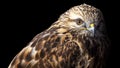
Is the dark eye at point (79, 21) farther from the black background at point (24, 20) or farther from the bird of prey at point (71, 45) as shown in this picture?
the black background at point (24, 20)

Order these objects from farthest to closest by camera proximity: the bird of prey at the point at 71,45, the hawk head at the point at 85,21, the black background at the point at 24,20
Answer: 1. the black background at the point at 24,20
2. the hawk head at the point at 85,21
3. the bird of prey at the point at 71,45

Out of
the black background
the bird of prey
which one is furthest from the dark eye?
the black background

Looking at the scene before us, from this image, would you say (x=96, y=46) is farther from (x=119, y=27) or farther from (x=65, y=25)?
(x=119, y=27)

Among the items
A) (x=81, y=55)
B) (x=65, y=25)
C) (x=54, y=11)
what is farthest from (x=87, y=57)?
(x=54, y=11)

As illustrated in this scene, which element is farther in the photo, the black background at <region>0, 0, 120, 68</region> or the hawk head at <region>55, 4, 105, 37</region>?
the black background at <region>0, 0, 120, 68</region>

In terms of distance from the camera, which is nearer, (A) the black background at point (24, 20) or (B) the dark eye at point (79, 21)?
(B) the dark eye at point (79, 21)

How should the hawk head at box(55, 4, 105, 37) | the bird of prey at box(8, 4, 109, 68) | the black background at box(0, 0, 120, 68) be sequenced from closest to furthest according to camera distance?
1. the bird of prey at box(8, 4, 109, 68)
2. the hawk head at box(55, 4, 105, 37)
3. the black background at box(0, 0, 120, 68)

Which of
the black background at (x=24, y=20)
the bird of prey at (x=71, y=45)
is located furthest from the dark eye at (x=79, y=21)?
the black background at (x=24, y=20)

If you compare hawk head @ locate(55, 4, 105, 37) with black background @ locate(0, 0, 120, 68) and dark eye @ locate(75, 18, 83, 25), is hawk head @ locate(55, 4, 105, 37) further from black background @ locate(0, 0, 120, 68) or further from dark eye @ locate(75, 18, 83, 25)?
black background @ locate(0, 0, 120, 68)
